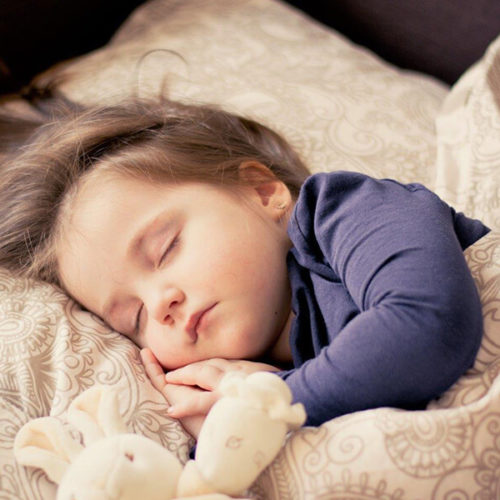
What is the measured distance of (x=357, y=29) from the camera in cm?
164

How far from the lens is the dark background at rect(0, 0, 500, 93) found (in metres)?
1.44

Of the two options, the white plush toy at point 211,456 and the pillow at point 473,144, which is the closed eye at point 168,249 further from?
the pillow at point 473,144

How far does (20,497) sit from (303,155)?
78 cm

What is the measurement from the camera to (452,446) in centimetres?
64

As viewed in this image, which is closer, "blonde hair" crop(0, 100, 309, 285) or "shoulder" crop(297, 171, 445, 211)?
"shoulder" crop(297, 171, 445, 211)

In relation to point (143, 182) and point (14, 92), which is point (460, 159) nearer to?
point (143, 182)

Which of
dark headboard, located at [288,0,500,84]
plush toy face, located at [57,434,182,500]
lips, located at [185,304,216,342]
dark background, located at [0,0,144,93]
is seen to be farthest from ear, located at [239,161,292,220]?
dark background, located at [0,0,144,93]

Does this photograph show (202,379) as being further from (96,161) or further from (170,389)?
(96,161)

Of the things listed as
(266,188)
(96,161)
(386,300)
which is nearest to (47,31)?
(96,161)

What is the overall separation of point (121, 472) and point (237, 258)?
36 centimetres

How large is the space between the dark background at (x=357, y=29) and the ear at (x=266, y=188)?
2.24 feet

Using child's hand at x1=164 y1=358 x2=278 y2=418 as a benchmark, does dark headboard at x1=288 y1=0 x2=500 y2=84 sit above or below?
above

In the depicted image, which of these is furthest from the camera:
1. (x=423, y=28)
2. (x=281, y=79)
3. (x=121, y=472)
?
(x=423, y=28)

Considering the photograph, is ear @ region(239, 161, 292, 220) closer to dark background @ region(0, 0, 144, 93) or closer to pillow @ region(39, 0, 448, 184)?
pillow @ region(39, 0, 448, 184)
